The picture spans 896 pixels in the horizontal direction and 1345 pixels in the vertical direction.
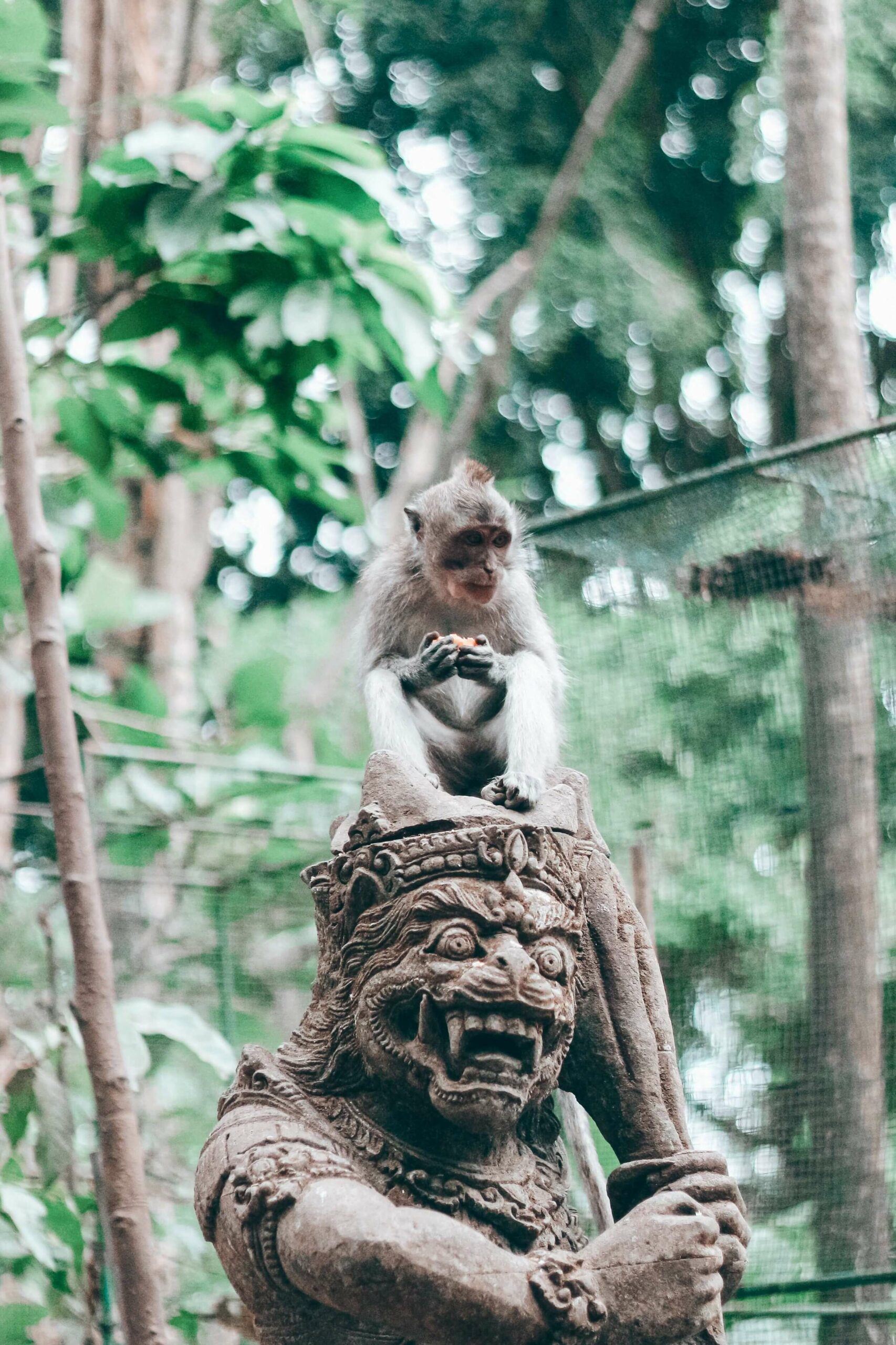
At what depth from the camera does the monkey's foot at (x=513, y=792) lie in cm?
339

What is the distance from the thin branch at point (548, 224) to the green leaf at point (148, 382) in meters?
2.72

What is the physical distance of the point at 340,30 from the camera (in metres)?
13.0

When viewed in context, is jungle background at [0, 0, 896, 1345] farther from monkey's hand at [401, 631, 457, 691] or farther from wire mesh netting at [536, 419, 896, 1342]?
monkey's hand at [401, 631, 457, 691]

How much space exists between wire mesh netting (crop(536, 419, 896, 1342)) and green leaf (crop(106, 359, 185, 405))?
162 centimetres

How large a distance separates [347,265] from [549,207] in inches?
133

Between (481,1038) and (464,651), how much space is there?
106cm

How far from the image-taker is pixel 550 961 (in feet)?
10.2

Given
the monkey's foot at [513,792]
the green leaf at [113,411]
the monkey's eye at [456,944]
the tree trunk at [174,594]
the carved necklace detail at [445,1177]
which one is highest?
the tree trunk at [174,594]

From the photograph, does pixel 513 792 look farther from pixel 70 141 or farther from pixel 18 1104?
pixel 70 141

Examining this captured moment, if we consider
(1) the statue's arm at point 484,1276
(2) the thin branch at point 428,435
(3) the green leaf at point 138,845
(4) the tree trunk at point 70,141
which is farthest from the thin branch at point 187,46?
(1) the statue's arm at point 484,1276

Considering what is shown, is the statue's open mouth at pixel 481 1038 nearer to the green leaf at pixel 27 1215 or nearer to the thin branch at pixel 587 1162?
the thin branch at pixel 587 1162

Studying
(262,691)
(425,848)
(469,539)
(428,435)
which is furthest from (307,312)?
(428,435)

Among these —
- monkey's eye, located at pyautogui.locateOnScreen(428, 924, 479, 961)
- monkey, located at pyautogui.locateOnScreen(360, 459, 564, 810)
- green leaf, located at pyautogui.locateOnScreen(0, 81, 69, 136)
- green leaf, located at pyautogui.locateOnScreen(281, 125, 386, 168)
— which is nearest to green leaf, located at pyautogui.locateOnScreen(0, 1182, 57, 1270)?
monkey, located at pyautogui.locateOnScreen(360, 459, 564, 810)

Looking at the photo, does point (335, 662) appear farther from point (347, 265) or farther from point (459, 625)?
point (459, 625)
